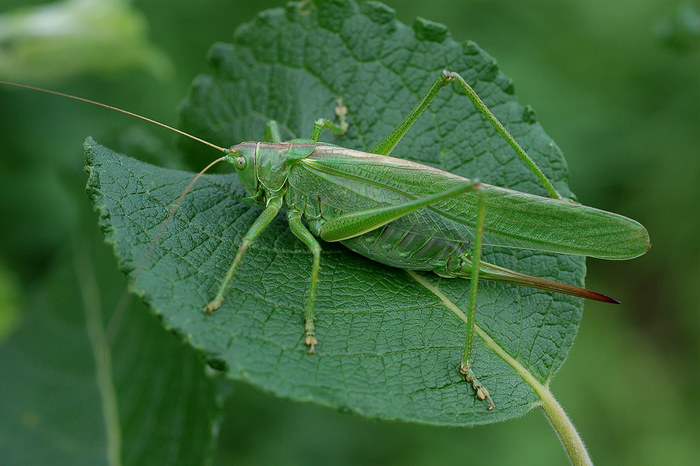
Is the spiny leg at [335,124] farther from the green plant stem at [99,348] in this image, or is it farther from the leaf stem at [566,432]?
the leaf stem at [566,432]

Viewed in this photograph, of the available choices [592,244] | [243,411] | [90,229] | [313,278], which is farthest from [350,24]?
[243,411]

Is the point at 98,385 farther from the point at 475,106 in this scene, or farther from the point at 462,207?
the point at 475,106

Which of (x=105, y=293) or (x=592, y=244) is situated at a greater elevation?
(x=592, y=244)

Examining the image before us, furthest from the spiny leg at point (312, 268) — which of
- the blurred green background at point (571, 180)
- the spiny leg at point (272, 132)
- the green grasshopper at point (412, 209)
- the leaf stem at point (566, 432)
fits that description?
the blurred green background at point (571, 180)

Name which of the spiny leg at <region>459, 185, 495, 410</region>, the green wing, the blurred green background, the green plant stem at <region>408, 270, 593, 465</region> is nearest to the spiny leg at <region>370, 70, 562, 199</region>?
the green wing

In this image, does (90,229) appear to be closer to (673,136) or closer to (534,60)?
(534,60)
